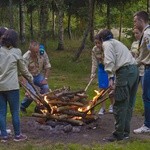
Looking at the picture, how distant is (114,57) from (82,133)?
5.47 ft

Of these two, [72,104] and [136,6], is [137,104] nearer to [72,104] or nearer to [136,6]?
[72,104]

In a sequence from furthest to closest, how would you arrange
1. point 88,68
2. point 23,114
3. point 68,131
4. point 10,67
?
1. point 88,68
2. point 23,114
3. point 68,131
4. point 10,67

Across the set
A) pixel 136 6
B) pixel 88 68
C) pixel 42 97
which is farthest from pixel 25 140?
pixel 136 6

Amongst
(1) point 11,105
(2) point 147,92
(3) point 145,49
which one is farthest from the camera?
(2) point 147,92

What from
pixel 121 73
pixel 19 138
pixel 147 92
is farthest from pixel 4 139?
pixel 147 92

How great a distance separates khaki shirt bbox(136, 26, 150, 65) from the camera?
25.9ft

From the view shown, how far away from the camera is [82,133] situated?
818 cm

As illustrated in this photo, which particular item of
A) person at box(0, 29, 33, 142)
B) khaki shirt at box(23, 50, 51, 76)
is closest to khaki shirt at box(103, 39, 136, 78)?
person at box(0, 29, 33, 142)

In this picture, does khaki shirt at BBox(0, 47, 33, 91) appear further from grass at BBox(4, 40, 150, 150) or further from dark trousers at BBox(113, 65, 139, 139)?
dark trousers at BBox(113, 65, 139, 139)

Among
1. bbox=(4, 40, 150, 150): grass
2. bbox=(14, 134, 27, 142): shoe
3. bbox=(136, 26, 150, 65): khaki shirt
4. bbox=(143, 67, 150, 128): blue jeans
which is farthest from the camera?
bbox=(143, 67, 150, 128): blue jeans

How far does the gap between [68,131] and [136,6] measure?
89.8 ft

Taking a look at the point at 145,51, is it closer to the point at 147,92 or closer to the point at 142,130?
the point at 147,92

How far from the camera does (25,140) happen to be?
7.58 meters

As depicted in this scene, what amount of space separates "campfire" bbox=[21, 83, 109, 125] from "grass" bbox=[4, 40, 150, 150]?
3.64ft
